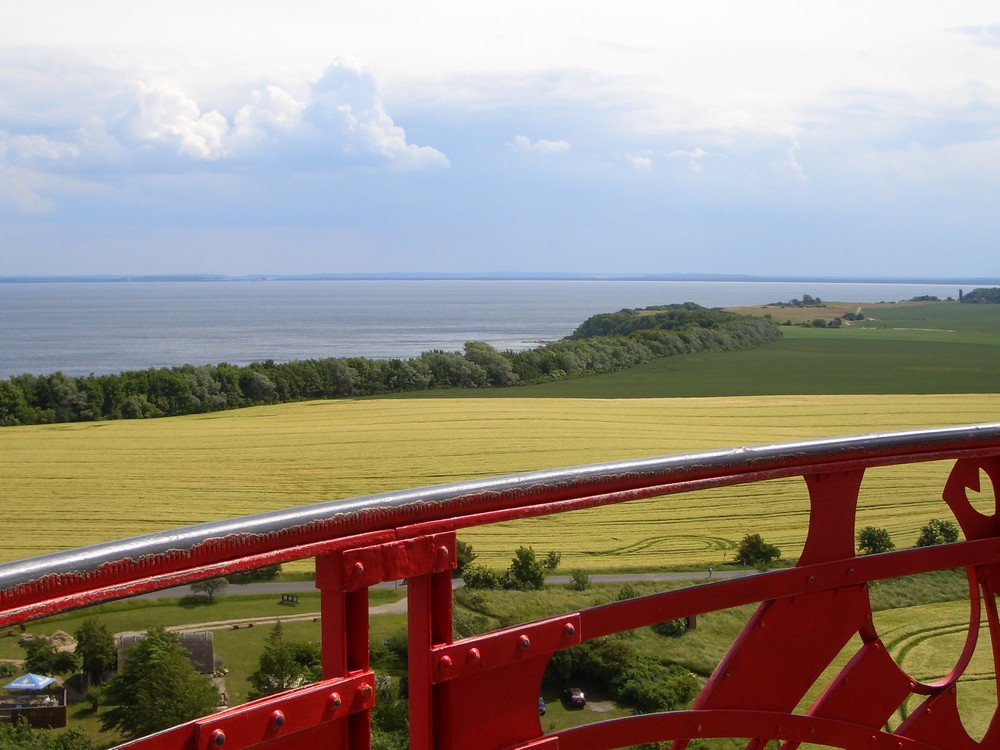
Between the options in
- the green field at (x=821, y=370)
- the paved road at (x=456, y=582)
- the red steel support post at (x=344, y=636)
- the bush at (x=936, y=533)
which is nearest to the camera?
the red steel support post at (x=344, y=636)

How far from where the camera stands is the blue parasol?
1.32 meters

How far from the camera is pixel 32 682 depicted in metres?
1.36

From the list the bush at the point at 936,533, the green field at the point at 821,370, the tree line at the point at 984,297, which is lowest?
the green field at the point at 821,370

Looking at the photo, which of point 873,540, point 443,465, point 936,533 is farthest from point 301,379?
point 873,540

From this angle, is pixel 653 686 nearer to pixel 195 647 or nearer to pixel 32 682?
pixel 195 647

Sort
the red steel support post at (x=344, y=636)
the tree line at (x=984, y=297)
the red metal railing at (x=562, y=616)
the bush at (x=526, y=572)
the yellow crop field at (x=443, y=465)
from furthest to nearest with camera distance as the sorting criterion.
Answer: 1. the tree line at (x=984, y=297)
2. the yellow crop field at (x=443, y=465)
3. the bush at (x=526, y=572)
4. the red steel support post at (x=344, y=636)
5. the red metal railing at (x=562, y=616)

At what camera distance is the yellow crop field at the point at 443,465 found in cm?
337

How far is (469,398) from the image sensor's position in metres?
11.0

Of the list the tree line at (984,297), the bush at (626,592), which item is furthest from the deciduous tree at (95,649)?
the tree line at (984,297)

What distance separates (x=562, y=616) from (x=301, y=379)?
948 centimetres

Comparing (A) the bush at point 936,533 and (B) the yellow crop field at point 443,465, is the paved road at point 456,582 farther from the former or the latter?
(A) the bush at point 936,533

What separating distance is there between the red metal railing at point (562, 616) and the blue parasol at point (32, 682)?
1.35 ft

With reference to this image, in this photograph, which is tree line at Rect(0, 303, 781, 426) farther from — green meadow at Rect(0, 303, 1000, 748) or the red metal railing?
the red metal railing

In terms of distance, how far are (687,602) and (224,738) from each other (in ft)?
2.46
